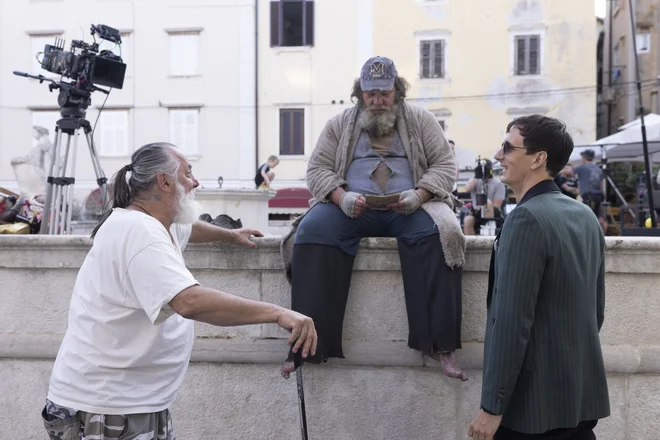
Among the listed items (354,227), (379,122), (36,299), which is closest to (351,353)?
(354,227)

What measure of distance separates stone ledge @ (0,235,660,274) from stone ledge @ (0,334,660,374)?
364mm

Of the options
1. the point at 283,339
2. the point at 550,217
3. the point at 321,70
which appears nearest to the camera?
the point at 550,217

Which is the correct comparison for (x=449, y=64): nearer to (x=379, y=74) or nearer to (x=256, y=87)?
(x=256, y=87)

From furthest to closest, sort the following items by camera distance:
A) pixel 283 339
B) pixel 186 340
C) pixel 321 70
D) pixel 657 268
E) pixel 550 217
Answer: pixel 321 70 → pixel 283 339 → pixel 657 268 → pixel 186 340 → pixel 550 217

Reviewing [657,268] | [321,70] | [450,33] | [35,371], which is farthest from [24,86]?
[657,268]

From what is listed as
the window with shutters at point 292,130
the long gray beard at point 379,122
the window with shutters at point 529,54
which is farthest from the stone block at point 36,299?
the window with shutters at point 529,54

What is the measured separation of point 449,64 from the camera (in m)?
24.0

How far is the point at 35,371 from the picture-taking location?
3600mm

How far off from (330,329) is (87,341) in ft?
4.26

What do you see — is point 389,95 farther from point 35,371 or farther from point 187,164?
point 35,371

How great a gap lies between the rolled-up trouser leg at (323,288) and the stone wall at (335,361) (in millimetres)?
110

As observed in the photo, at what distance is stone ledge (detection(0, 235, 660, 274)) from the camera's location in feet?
10.6

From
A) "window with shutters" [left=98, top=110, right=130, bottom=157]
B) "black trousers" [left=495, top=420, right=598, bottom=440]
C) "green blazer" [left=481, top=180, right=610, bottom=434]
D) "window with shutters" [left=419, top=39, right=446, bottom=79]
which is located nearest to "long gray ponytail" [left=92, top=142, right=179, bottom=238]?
"green blazer" [left=481, top=180, right=610, bottom=434]

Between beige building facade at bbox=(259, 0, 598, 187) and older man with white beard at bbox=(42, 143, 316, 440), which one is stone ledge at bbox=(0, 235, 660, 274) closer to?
older man with white beard at bbox=(42, 143, 316, 440)
